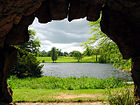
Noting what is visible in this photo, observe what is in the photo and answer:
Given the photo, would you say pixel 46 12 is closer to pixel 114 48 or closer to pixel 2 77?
pixel 2 77

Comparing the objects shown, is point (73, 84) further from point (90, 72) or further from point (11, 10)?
point (90, 72)

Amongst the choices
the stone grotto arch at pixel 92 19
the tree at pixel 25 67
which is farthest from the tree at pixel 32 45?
the stone grotto arch at pixel 92 19

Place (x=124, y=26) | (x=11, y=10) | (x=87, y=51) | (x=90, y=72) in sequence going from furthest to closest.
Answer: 1. (x=90, y=72)
2. (x=87, y=51)
3. (x=124, y=26)
4. (x=11, y=10)

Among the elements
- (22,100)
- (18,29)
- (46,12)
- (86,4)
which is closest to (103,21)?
(86,4)

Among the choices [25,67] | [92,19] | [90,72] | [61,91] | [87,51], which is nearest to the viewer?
[92,19]

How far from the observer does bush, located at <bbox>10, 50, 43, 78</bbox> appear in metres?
15.7

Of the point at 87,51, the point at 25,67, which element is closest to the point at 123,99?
the point at 87,51

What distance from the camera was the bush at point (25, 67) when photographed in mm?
15664

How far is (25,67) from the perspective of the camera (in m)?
16.3

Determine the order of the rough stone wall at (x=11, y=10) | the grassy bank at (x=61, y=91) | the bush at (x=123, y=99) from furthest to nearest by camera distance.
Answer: the grassy bank at (x=61, y=91)
the bush at (x=123, y=99)
the rough stone wall at (x=11, y=10)

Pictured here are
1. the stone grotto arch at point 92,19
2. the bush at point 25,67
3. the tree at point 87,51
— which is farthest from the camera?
the bush at point 25,67

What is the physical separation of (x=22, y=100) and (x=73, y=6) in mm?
5321

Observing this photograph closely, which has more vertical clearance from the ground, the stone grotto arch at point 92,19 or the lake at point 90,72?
the stone grotto arch at point 92,19

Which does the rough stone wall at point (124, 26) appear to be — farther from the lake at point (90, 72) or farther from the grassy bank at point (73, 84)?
the lake at point (90, 72)
